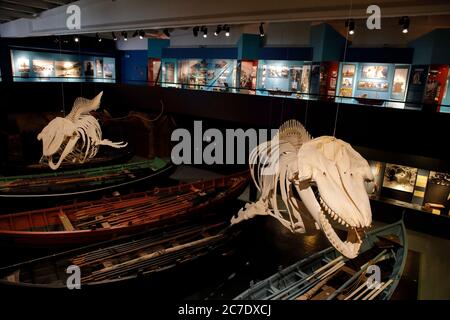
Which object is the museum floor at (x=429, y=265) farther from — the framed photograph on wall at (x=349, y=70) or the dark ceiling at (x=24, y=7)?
the dark ceiling at (x=24, y=7)

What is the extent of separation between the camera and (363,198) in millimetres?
3455

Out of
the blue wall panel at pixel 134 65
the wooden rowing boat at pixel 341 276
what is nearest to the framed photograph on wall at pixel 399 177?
the wooden rowing boat at pixel 341 276

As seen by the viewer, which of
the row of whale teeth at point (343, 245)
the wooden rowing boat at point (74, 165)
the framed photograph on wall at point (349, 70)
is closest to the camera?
the row of whale teeth at point (343, 245)

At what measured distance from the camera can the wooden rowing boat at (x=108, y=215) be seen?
6.04m

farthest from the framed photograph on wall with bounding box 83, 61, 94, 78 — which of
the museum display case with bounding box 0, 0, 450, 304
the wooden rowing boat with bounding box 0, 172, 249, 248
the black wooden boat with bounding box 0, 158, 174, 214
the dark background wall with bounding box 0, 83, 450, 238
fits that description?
the wooden rowing boat with bounding box 0, 172, 249, 248

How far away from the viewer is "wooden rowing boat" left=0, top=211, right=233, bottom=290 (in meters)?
5.18

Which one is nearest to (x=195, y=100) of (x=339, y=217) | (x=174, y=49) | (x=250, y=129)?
(x=250, y=129)

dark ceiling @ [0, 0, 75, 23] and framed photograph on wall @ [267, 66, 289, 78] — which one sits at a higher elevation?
dark ceiling @ [0, 0, 75, 23]

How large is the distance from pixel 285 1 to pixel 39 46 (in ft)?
42.8

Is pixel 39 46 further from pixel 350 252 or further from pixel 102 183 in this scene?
pixel 350 252

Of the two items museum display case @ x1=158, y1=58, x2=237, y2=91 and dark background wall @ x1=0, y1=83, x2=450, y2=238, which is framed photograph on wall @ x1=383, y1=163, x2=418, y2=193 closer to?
dark background wall @ x1=0, y1=83, x2=450, y2=238

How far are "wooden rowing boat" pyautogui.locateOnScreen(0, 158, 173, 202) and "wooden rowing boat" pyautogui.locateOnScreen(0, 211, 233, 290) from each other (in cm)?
297

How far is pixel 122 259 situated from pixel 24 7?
11.5m

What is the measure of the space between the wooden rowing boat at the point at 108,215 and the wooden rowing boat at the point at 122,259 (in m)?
0.30
